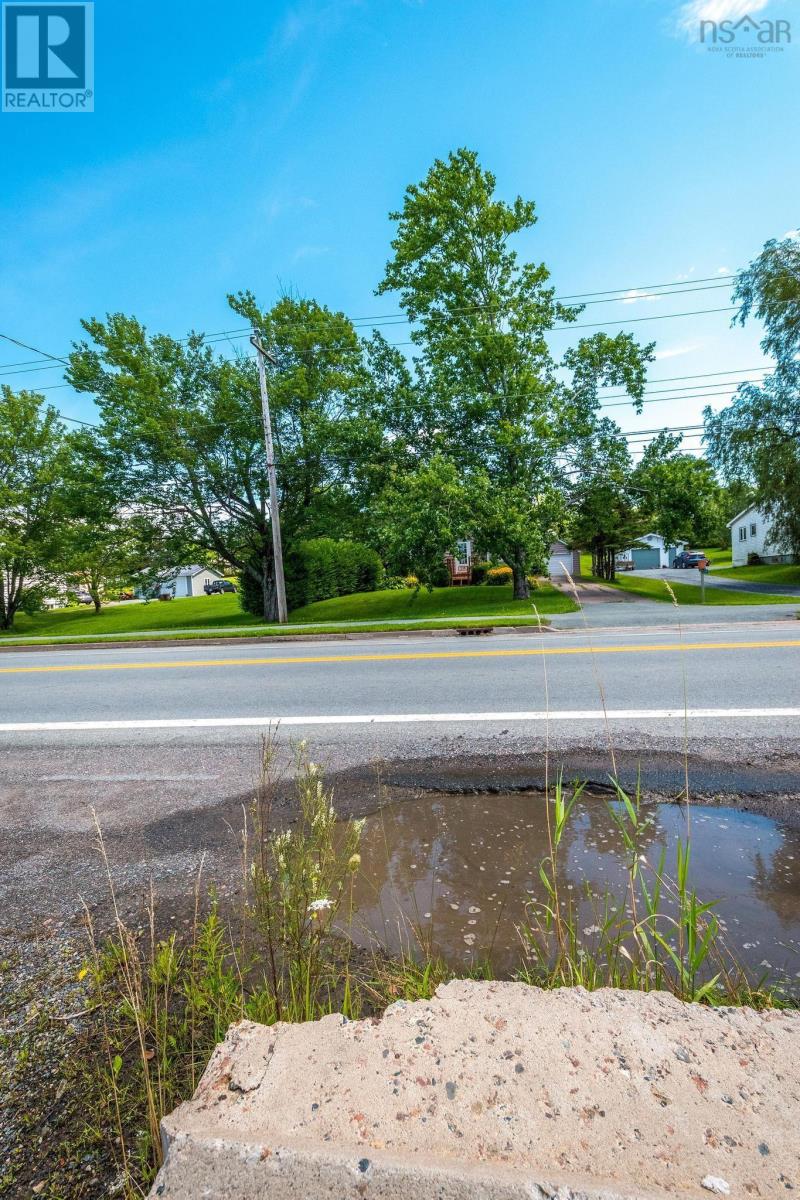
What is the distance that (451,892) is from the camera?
2557 millimetres

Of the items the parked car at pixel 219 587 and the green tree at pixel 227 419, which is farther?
the parked car at pixel 219 587

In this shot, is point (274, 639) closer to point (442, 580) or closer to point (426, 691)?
point (426, 691)

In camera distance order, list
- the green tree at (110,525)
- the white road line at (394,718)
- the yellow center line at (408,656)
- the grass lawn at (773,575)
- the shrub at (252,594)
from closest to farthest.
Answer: the white road line at (394,718) < the yellow center line at (408,656) < the green tree at (110,525) < the shrub at (252,594) < the grass lawn at (773,575)

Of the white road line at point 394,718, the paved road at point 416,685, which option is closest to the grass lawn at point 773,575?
the paved road at point 416,685

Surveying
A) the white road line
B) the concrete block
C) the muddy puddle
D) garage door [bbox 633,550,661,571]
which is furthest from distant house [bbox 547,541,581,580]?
garage door [bbox 633,550,661,571]

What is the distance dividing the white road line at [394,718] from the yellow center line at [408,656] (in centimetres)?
302

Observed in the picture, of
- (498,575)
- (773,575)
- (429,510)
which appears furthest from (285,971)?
(773,575)

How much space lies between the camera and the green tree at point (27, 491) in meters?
25.5

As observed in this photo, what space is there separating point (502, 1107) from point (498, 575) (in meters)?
28.8

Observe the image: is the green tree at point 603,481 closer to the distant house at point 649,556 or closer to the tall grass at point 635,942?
the tall grass at point 635,942

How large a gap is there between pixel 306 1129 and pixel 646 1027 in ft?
2.84

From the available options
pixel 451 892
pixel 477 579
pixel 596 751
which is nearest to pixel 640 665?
pixel 596 751

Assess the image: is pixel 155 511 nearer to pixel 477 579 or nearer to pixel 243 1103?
pixel 477 579

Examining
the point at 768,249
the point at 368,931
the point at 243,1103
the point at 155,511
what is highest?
the point at 768,249
